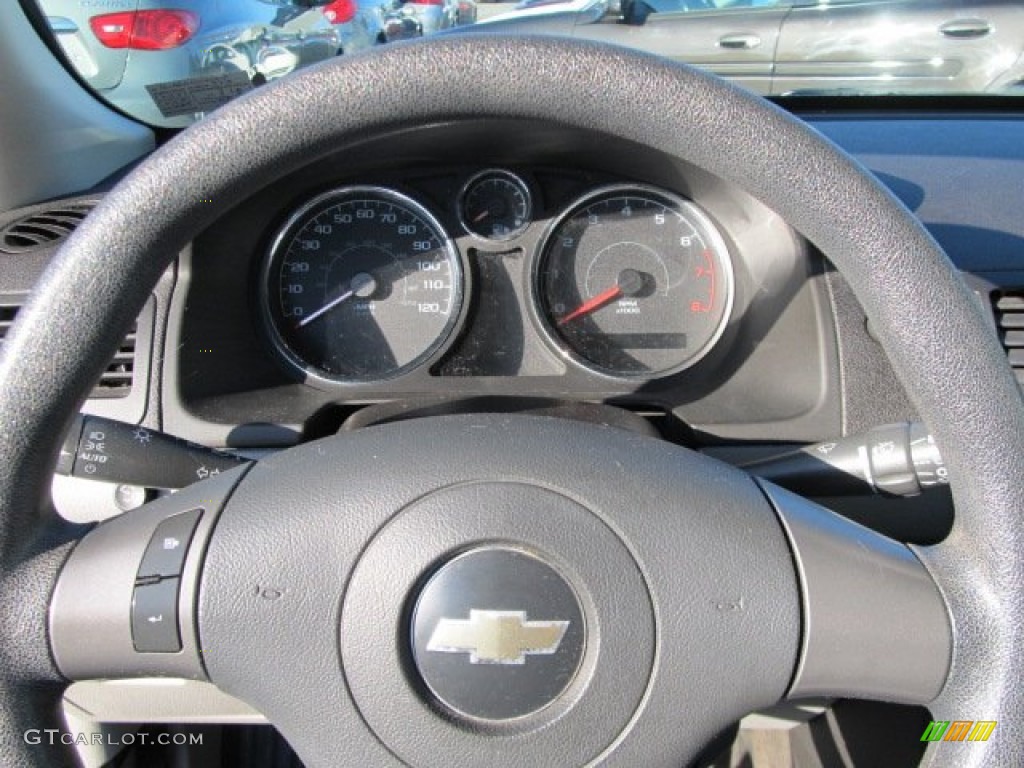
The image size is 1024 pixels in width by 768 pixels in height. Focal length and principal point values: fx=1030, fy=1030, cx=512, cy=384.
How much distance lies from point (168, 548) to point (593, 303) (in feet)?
4.56

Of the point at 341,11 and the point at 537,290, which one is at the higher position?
the point at 341,11

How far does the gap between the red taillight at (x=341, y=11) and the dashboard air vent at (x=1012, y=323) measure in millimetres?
1810

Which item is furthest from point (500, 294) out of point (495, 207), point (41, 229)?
point (41, 229)

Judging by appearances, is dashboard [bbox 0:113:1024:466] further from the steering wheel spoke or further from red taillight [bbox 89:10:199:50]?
the steering wheel spoke

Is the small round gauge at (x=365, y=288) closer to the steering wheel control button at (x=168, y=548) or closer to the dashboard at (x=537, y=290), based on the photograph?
the dashboard at (x=537, y=290)

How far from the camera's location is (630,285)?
2.34 m

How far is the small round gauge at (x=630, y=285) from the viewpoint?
2.30m

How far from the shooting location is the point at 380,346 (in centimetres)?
236

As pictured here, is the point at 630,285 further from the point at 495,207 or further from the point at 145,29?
the point at 145,29

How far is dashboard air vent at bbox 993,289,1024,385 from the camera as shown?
6.48ft

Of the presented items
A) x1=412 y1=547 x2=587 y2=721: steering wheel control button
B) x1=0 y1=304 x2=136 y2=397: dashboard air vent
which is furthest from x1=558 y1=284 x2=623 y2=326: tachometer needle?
x1=412 y1=547 x2=587 y2=721: steering wheel control button

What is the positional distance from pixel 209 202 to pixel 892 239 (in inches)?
28.2

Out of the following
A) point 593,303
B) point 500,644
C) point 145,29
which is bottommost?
point 593,303

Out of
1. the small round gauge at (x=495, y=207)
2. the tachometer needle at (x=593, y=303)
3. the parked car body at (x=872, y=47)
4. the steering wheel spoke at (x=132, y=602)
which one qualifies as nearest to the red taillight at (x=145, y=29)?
the parked car body at (x=872, y=47)
